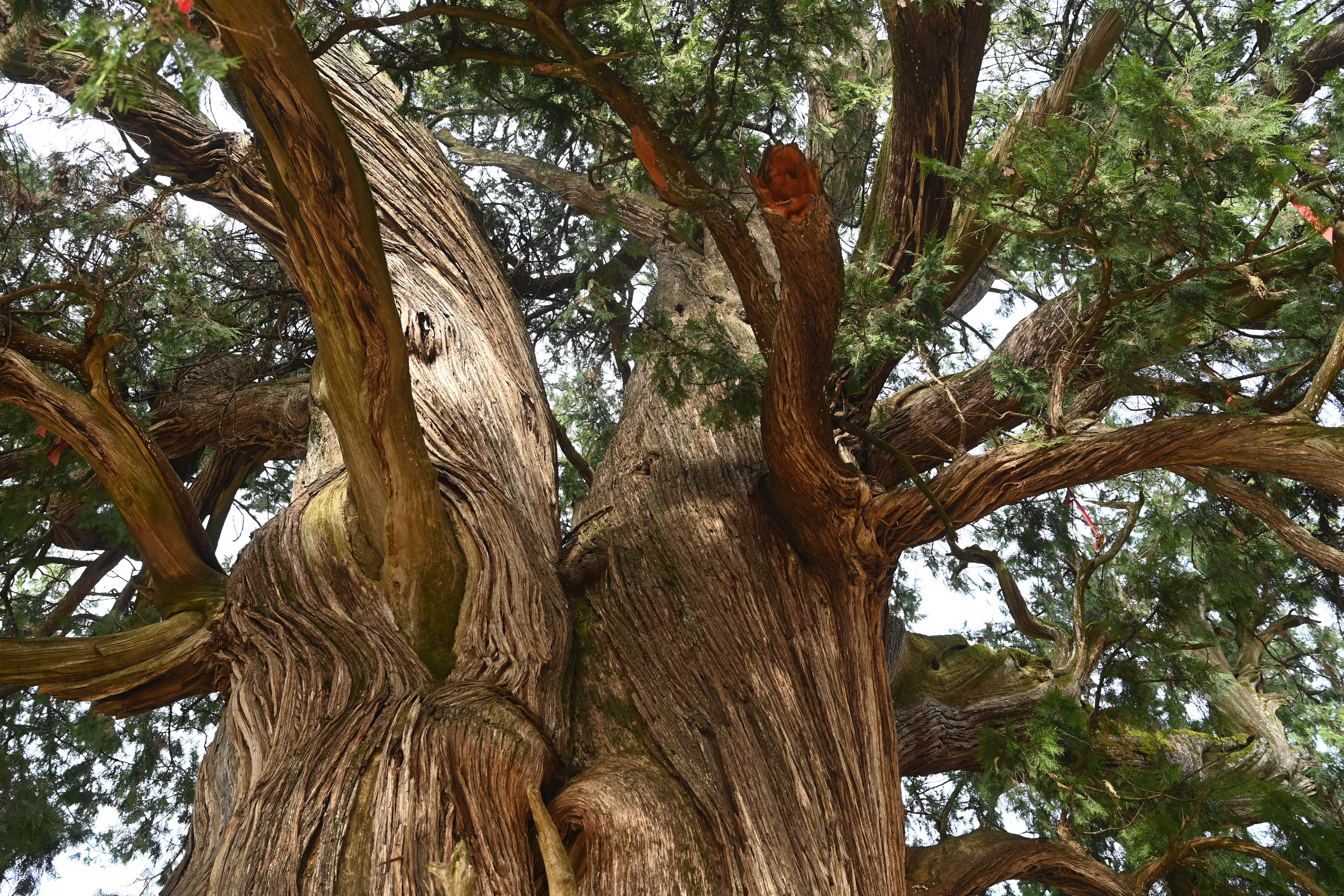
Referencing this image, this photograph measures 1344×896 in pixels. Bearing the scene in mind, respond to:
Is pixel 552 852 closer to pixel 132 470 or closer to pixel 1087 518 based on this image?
pixel 132 470

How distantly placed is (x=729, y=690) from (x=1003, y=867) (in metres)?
1.79

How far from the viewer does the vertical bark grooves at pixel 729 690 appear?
2797 millimetres

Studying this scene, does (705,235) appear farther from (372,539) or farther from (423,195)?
(372,539)

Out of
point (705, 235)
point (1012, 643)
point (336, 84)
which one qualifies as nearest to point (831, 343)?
point (336, 84)

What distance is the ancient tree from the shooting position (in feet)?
8.59

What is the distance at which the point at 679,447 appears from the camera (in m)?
4.40

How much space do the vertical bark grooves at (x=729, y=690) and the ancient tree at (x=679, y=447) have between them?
17 mm

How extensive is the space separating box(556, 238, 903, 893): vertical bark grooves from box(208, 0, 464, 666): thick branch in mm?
736

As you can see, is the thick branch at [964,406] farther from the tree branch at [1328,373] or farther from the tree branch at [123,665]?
the tree branch at [123,665]

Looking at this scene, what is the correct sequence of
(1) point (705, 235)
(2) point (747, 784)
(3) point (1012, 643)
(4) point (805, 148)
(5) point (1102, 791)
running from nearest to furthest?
1. (2) point (747, 784)
2. (5) point (1102, 791)
3. (4) point (805, 148)
4. (1) point (705, 235)
5. (3) point (1012, 643)

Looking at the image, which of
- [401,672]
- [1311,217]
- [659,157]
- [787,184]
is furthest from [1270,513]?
[401,672]

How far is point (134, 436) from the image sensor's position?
317 centimetres

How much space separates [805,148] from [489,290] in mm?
2502

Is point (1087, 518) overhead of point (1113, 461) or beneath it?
overhead
